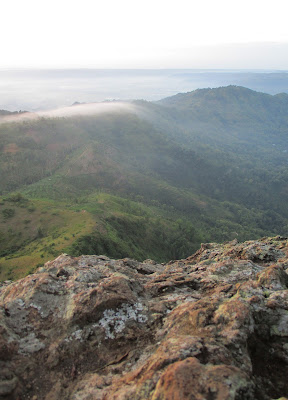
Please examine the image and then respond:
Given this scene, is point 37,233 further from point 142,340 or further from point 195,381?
point 195,381

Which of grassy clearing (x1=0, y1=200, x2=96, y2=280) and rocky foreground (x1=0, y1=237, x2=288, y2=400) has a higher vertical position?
rocky foreground (x1=0, y1=237, x2=288, y2=400)

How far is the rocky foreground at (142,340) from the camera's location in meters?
9.72

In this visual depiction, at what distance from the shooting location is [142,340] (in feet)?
43.9

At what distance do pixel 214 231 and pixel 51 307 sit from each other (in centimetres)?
15172

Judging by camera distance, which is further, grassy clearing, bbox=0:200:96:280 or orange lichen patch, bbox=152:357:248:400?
grassy clearing, bbox=0:200:96:280

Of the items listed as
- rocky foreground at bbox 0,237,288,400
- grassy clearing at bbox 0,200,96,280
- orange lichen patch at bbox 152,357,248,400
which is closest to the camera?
orange lichen patch at bbox 152,357,248,400

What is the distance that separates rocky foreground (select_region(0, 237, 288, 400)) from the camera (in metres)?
9.72

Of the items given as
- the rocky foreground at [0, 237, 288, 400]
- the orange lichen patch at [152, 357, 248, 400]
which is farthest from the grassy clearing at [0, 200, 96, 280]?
the orange lichen patch at [152, 357, 248, 400]

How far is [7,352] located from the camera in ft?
39.8

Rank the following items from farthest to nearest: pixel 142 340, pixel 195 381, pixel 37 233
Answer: pixel 37 233 → pixel 142 340 → pixel 195 381

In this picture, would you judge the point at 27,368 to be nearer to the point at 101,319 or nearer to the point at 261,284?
the point at 101,319

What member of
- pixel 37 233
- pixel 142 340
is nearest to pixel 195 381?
pixel 142 340

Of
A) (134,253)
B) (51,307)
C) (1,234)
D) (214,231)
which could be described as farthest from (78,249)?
(214,231)

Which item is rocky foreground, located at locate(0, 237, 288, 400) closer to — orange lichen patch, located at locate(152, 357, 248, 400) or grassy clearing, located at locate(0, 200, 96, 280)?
orange lichen patch, located at locate(152, 357, 248, 400)
